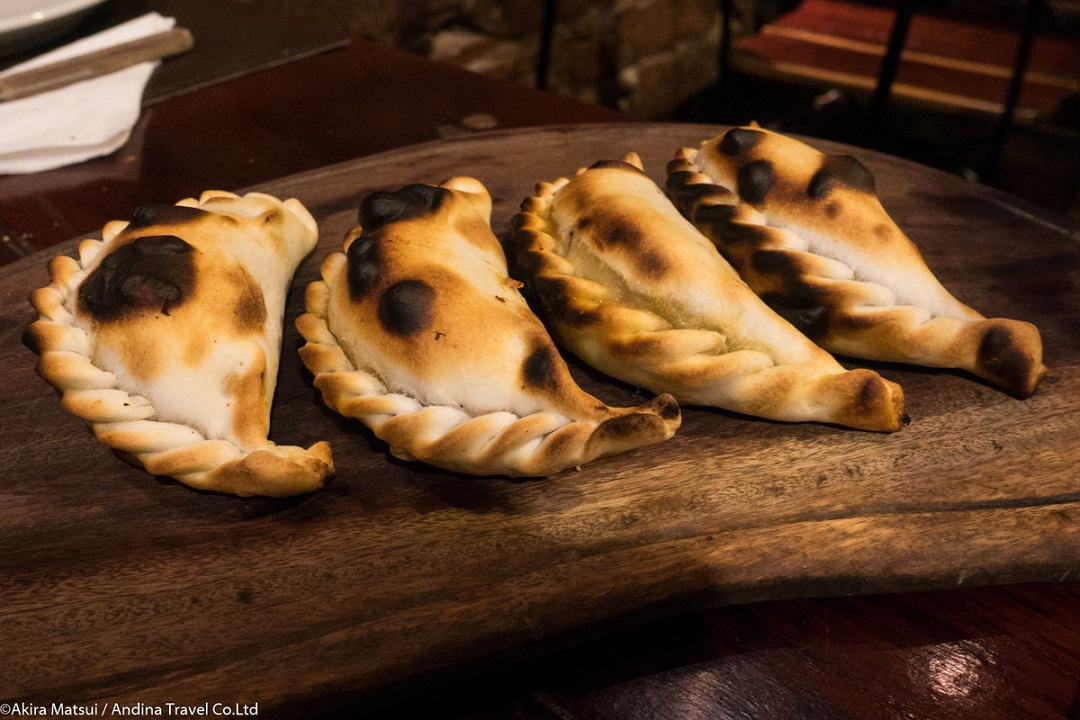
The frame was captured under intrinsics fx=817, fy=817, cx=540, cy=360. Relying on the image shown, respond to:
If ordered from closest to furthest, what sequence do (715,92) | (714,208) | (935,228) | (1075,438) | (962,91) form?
(1075,438), (714,208), (935,228), (962,91), (715,92)

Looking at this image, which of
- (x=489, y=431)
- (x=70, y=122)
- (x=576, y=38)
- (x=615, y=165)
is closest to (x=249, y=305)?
(x=489, y=431)

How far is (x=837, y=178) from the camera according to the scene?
1.36 meters

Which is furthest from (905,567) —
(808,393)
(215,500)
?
(215,500)

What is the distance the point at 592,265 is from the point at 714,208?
27cm

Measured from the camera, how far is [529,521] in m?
1.04

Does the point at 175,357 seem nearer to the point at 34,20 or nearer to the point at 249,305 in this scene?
the point at 249,305

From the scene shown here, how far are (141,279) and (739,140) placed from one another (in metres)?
1.00

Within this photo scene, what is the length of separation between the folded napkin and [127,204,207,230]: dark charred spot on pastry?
770 mm

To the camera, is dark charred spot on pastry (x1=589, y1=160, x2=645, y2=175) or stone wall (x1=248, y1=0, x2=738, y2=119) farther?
stone wall (x1=248, y1=0, x2=738, y2=119)

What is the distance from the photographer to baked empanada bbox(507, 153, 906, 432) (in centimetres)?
113

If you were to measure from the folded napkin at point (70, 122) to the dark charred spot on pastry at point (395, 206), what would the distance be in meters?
0.99

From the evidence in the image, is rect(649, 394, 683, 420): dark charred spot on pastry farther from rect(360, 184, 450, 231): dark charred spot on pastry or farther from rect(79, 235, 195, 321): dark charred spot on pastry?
rect(79, 235, 195, 321): dark charred spot on pastry

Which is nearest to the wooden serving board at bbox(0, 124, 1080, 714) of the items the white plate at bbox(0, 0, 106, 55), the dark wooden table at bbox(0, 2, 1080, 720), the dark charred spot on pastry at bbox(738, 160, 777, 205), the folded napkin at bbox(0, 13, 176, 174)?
the dark wooden table at bbox(0, 2, 1080, 720)

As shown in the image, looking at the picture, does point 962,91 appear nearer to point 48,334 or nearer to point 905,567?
point 905,567
